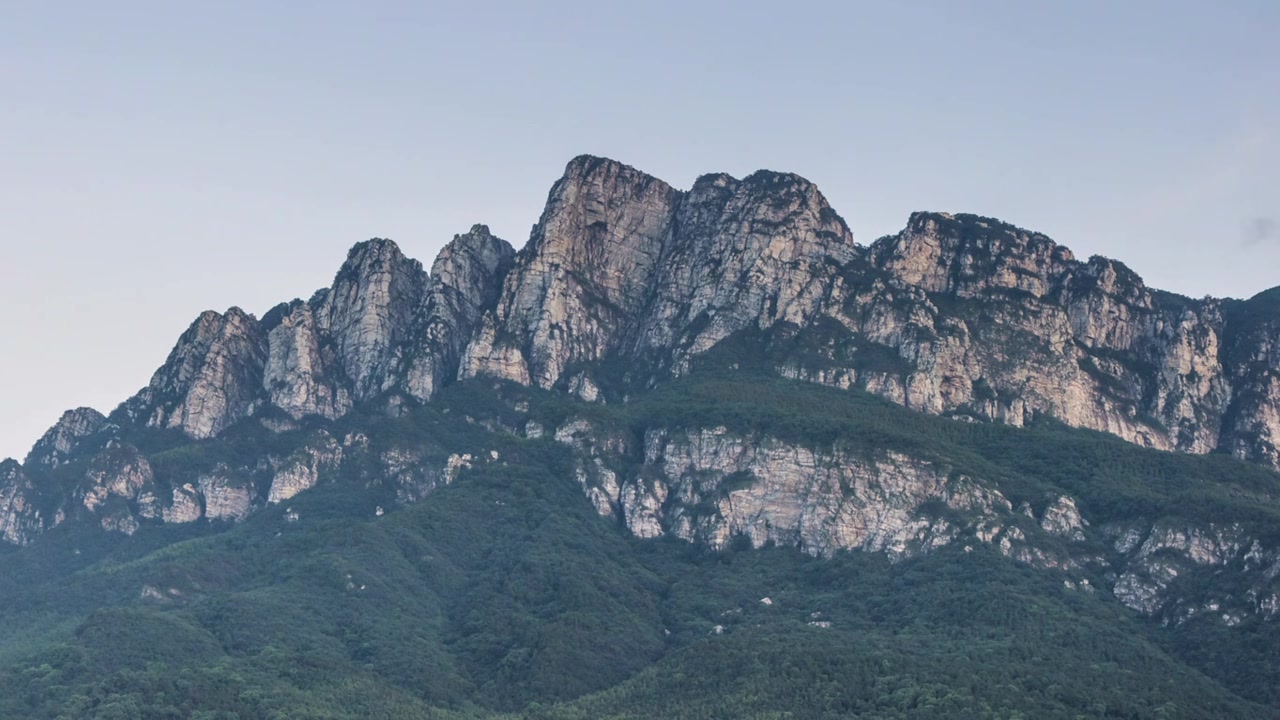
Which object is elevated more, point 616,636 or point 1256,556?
point 1256,556

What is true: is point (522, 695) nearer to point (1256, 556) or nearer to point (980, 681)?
point (980, 681)

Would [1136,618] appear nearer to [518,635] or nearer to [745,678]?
[745,678]

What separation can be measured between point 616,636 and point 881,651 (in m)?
32.5

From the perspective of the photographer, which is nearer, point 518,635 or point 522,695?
point 522,695

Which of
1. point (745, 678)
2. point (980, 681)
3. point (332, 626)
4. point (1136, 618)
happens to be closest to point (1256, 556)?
point (1136, 618)

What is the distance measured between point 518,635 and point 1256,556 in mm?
88338

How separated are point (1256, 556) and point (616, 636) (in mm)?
76812

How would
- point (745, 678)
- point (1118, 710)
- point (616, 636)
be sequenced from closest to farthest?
point (1118, 710) → point (745, 678) → point (616, 636)

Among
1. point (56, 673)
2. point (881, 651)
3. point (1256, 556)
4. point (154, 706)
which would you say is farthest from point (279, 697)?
point (1256, 556)

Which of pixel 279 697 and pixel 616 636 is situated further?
pixel 616 636

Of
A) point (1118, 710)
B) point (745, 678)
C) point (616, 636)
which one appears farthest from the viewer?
point (616, 636)

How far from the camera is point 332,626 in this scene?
199 m

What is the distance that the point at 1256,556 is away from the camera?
198500 millimetres

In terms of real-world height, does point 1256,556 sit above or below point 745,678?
above
